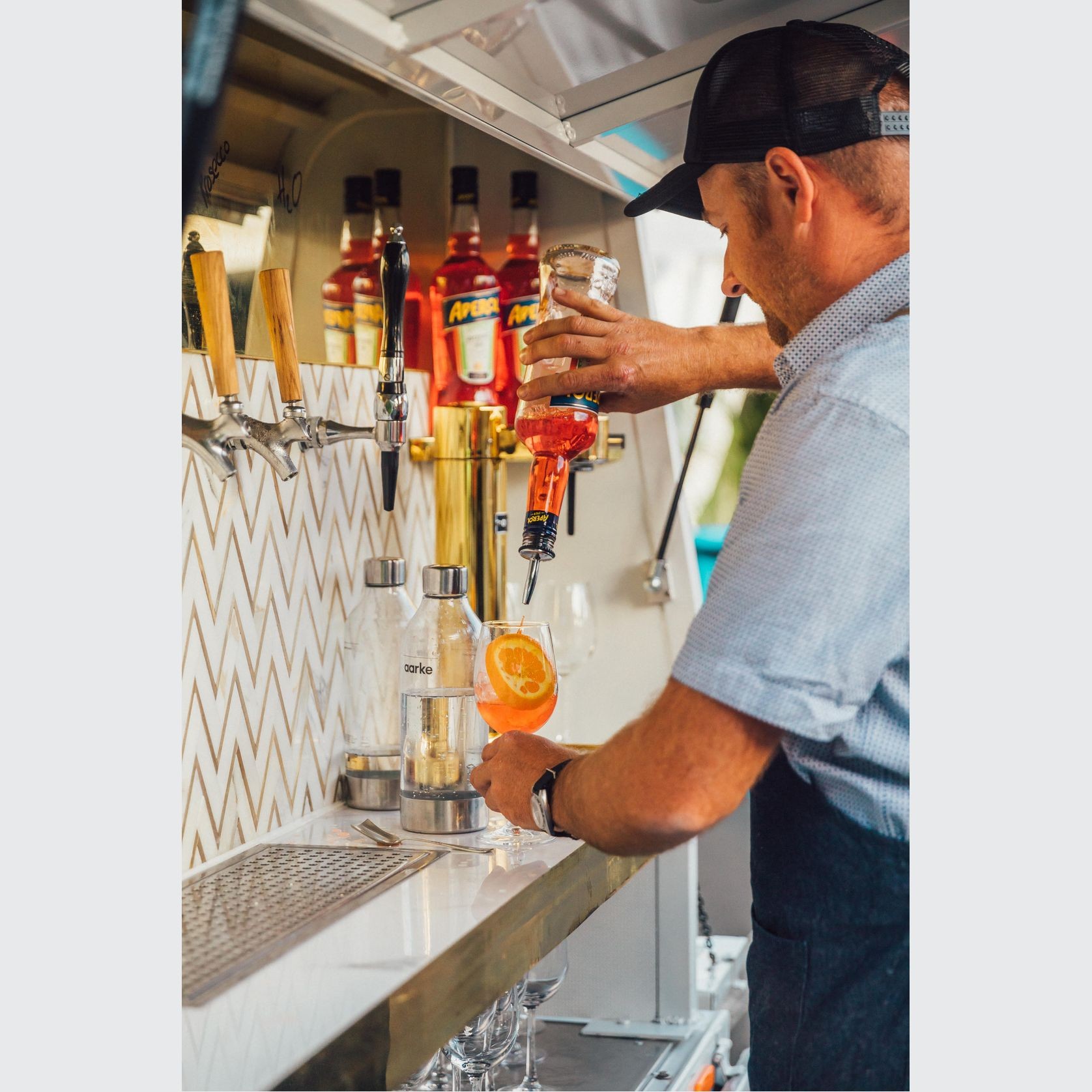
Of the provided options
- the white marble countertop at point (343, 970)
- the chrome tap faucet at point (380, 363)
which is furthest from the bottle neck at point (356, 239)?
the white marble countertop at point (343, 970)

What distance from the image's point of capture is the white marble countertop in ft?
2.58

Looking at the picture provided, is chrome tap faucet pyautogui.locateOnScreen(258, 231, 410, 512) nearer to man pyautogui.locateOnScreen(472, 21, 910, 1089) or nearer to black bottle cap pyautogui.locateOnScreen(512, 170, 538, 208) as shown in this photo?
man pyautogui.locateOnScreen(472, 21, 910, 1089)

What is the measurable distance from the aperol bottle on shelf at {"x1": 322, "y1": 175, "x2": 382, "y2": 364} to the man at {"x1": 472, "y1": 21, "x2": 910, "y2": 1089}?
0.60 metres

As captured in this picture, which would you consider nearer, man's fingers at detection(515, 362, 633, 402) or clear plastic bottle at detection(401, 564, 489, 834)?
man's fingers at detection(515, 362, 633, 402)

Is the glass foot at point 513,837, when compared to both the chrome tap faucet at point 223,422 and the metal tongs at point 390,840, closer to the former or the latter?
the metal tongs at point 390,840

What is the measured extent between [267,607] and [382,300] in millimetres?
452

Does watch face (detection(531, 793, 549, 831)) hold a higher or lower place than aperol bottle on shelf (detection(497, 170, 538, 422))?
lower

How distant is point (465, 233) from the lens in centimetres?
176

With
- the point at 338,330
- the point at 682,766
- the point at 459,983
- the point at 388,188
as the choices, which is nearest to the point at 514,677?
the point at 459,983

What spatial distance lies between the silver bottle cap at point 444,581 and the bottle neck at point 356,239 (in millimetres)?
477

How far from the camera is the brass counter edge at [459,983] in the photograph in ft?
2.72

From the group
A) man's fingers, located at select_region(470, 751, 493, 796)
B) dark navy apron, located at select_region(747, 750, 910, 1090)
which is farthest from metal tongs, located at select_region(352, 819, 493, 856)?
dark navy apron, located at select_region(747, 750, 910, 1090)

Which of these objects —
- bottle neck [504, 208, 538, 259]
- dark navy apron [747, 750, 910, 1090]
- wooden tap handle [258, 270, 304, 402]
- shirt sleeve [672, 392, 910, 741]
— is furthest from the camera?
bottle neck [504, 208, 538, 259]

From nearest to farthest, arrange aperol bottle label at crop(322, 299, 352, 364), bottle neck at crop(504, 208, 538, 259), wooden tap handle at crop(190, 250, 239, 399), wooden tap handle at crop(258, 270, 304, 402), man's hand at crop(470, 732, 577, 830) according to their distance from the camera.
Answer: man's hand at crop(470, 732, 577, 830), wooden tap handle at crop(190, 250, 239, 399), wooden tap handle at crop(258, 270, 304, 402), aperol bottle label at crop(322, 299, 352, 364), bottle neck at crop(504, 208, 538, 259)
